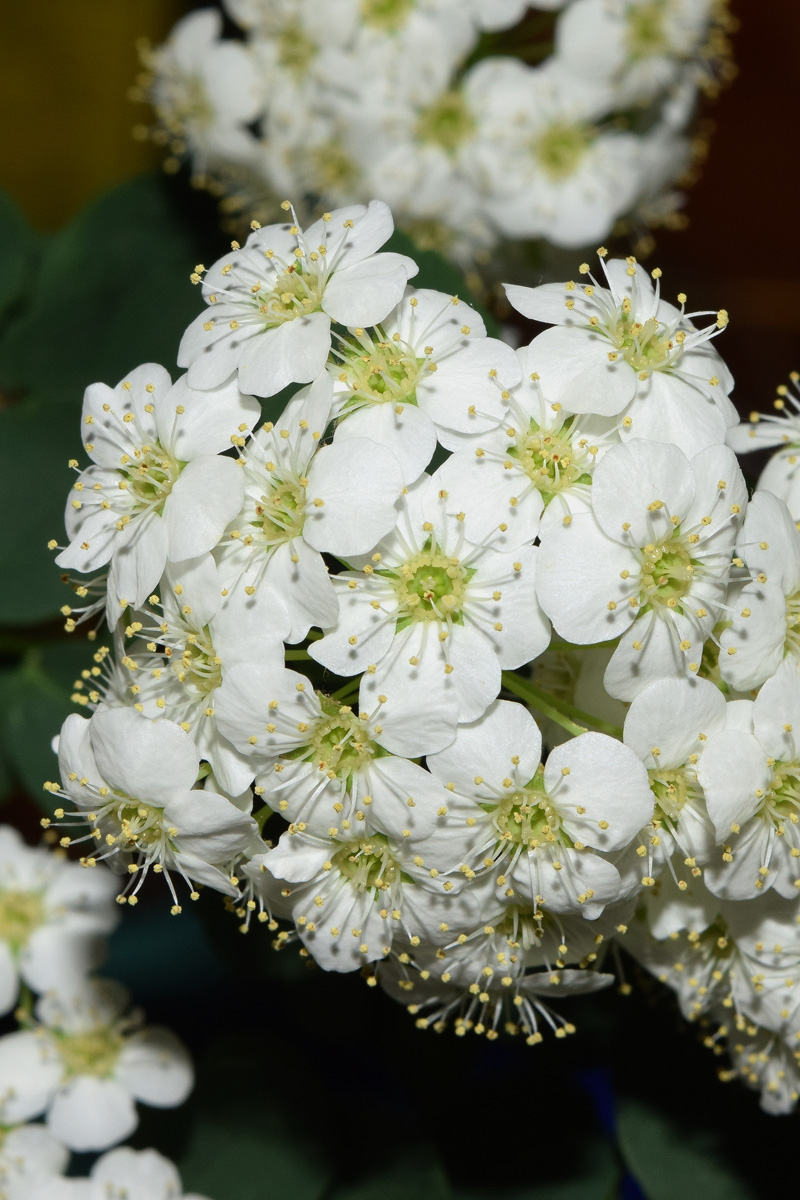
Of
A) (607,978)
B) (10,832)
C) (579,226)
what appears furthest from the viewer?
(579,226)

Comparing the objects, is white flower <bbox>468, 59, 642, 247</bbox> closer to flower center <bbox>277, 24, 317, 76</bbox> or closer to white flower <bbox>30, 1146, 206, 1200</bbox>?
flower center <bbox>277, 24, 317, 76</bbox>

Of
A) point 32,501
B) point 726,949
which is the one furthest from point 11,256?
point 726,949

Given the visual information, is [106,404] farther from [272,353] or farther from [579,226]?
[579,226]

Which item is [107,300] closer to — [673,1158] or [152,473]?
[152,473]

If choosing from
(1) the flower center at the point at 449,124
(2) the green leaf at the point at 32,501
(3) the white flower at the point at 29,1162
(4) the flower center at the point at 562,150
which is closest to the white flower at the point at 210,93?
(1) the flower center at the point at 449,124

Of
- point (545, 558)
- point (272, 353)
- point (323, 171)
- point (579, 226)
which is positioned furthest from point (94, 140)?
point (545, 558)

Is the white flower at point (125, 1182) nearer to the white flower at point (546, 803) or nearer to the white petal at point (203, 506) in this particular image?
the white flower at point (546, 803)

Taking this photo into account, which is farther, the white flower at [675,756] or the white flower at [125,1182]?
the white flower at [125,1182]

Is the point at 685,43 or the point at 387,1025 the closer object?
the point at 387,1025
